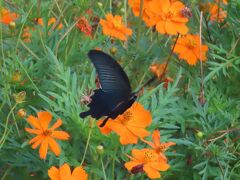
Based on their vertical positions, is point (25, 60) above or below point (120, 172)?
above

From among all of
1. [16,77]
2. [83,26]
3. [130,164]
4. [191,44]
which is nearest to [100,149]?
[130,164]

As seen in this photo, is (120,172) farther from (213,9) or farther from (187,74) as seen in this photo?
(213,9)

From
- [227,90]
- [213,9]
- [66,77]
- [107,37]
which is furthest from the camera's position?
[213,9]

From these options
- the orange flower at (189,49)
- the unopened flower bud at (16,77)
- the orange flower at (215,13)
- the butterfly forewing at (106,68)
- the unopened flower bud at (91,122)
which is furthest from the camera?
the orange flower at (215,13)

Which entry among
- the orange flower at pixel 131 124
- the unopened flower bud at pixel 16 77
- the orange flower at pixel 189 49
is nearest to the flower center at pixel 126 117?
the orange flower at pixel 131 124

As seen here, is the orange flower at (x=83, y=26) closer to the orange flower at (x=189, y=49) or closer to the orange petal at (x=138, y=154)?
→ the orange flower at (x=189, y=49)

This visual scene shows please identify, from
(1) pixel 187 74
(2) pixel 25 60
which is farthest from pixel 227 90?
(2) pixel 25 60
